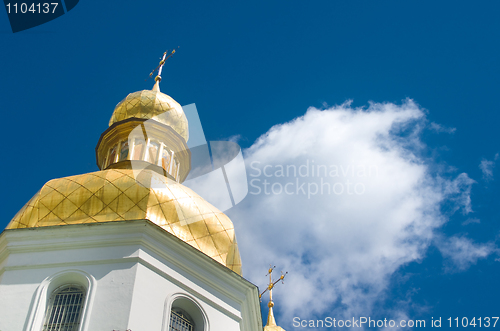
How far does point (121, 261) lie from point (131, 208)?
1.38m

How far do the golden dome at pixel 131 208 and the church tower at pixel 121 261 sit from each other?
2 cm

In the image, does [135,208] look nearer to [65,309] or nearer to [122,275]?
[122,275]

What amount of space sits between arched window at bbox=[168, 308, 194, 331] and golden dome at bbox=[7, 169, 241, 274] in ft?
4.85

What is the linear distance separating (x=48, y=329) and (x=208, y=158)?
8.12 meters

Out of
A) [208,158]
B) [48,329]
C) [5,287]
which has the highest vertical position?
[208,158]

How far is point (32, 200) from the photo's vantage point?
49.6 feet

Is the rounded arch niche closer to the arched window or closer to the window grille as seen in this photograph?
the arched window

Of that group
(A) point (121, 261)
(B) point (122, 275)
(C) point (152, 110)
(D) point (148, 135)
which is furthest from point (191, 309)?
(C) point (152, 110)

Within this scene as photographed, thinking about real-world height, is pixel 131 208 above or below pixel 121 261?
above

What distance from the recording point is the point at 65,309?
515 inches

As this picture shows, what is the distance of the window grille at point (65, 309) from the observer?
12.8 metres

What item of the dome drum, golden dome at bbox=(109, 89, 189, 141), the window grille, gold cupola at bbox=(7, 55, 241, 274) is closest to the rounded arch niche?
gold cupola at bbox=(7, 55, 241, 274)

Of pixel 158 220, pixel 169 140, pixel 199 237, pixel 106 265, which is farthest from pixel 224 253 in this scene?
pixel 169 140

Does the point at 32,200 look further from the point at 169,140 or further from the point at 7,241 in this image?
the point at 169,140
